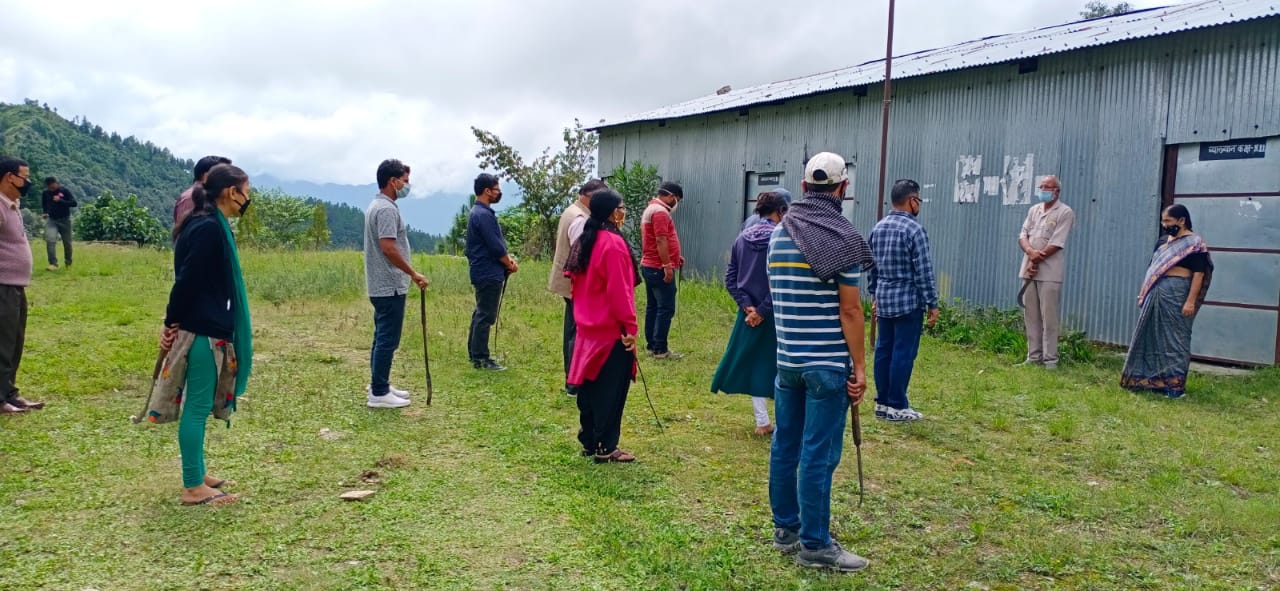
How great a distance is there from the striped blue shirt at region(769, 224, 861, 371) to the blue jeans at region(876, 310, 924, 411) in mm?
2805

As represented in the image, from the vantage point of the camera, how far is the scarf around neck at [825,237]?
3.53 metres

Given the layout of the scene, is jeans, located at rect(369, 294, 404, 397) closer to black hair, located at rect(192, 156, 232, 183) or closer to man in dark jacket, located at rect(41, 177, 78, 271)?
black hair, located at rect(192, 156, 232, 183)

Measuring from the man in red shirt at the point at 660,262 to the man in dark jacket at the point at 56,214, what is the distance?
1074 cm

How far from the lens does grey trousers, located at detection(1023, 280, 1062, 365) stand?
8617 mm

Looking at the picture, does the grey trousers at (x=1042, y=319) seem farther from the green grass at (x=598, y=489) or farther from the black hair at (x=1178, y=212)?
the black hair at (x=1178, y=212)

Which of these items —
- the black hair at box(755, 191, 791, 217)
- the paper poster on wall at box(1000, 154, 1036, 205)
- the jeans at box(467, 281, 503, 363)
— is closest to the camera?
the black hair at box(755, 191, 791, 217)

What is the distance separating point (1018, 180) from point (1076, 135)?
0.82 m

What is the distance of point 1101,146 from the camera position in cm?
970

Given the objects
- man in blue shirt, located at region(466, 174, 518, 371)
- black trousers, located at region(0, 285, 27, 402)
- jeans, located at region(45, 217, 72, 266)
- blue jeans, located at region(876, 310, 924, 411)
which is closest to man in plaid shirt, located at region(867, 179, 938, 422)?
blue jeans, located at region(876, 310, 924, 411)

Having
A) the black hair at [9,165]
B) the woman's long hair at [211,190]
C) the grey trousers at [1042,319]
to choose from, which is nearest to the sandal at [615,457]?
the woman's long hair at [211,190]

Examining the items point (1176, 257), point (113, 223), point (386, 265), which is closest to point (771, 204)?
point (386, 265)

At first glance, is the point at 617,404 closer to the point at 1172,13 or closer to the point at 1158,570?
the point at 1158,570

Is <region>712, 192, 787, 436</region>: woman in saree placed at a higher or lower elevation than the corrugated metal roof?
lower

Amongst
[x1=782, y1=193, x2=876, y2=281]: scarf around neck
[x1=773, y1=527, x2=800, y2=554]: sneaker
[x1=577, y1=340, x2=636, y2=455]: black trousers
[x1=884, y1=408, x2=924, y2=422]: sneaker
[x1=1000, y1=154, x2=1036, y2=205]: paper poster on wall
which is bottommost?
[x1=773, y1=527, x2=800, y2=554]: sneaker
